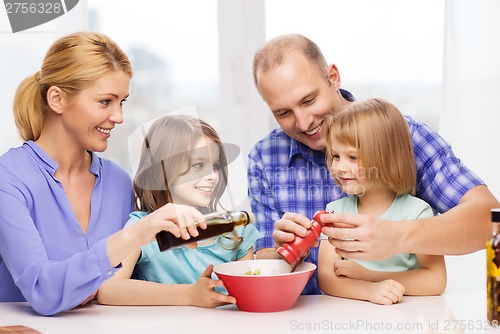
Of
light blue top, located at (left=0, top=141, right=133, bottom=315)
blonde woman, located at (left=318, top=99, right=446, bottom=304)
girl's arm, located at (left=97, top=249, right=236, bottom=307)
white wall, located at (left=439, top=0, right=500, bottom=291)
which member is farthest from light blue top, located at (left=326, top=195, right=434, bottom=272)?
white wall, located at (left=439, top=0, right=500, bottom=291)

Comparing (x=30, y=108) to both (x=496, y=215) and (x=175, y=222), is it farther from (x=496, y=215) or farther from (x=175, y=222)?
(x=496, y=215)

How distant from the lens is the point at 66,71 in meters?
1.56

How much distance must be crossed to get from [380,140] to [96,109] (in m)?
0.61

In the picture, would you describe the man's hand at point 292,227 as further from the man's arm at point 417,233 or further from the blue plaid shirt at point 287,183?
Answer: the blue plaid shirt at point 287,183

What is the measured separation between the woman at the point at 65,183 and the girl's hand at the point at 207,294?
17 centimetres

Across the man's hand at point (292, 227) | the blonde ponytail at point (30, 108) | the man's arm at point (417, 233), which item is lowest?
the man's arm at point (417, 233)

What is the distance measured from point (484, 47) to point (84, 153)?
1499 millimetres

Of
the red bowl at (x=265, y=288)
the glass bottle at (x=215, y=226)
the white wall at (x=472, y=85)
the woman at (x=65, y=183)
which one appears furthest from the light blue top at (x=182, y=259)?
the white wall at (x=472, y=85)

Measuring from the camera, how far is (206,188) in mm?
1426

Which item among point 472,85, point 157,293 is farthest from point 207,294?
point 472,85

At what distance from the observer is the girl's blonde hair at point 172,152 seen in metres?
1.44

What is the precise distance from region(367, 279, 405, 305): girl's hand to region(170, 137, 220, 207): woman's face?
0.38 m

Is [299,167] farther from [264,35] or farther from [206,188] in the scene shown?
[264,35]

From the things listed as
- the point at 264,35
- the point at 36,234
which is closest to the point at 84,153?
the point at 36,234
